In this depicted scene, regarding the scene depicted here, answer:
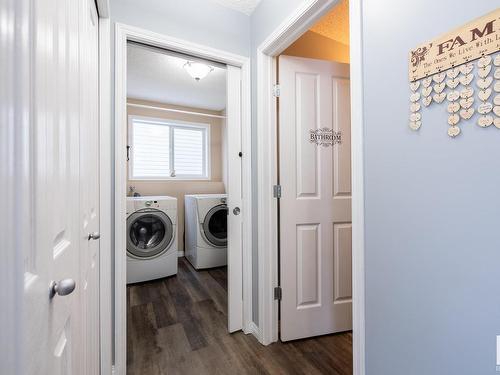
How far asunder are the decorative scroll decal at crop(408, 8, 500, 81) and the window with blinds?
11.6 feet

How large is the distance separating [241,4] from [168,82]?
63.2 inches

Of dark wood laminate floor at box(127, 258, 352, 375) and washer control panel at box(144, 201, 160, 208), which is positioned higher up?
washer control panel at box(144, 201, 160, 208)

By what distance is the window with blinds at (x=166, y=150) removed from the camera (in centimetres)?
365

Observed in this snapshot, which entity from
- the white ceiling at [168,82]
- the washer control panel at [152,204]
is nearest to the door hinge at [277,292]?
the washer control panel at [152,204]

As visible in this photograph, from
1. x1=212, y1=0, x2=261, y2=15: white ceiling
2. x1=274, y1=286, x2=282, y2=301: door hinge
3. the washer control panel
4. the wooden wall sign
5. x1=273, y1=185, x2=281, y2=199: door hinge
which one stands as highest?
x1=212, y1=0, x2=261, y2=15: white ceiling

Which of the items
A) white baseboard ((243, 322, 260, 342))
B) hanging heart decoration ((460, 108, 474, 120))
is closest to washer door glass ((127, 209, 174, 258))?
white baseboard ((243, 322, 260, 342))

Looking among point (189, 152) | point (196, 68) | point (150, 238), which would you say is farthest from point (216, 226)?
point (196, 68)

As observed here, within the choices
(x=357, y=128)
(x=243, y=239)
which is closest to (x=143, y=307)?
(x=243, y=239)

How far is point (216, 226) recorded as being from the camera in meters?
3.28

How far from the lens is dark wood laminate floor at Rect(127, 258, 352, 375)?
4.96 ft

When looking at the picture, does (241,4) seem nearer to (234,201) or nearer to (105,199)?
(234,201)

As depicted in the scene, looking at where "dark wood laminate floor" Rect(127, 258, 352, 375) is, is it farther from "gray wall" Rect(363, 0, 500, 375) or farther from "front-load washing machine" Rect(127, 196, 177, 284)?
"gray wall" Rect(363, 0, 500, 375)

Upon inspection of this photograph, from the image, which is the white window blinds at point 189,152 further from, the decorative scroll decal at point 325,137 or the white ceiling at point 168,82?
the decorative scroll decal at point 325,137

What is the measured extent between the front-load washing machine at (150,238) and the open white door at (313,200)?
5.59 ft
